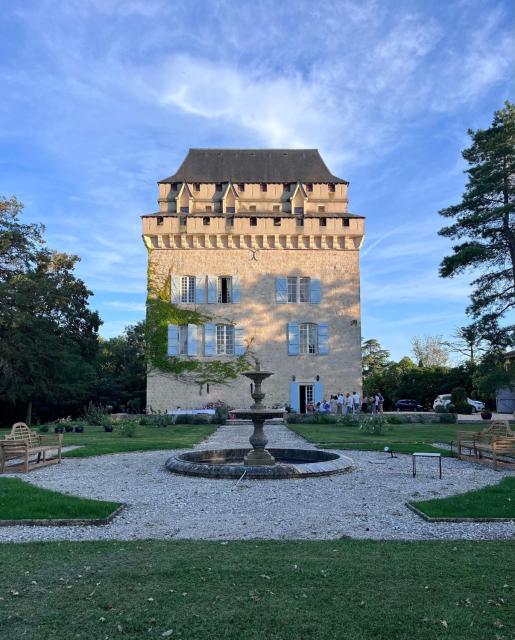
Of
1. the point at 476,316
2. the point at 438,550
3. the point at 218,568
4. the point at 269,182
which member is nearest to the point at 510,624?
the point at 438,550

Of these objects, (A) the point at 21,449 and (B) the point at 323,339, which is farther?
(B) the point at 323,339

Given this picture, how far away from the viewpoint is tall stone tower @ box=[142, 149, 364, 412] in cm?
3095

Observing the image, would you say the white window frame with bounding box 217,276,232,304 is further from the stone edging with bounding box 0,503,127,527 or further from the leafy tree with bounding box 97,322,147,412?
the stone edging with bounding box 0,503,127,527

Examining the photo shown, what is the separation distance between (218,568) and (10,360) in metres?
27.4

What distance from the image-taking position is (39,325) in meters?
29.7

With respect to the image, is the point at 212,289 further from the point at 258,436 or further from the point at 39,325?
the point at 258,436

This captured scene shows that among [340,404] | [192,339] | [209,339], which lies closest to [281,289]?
[209,339]

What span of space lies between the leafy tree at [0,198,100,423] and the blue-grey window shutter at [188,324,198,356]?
626 centimetres

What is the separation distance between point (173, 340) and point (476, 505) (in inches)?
992

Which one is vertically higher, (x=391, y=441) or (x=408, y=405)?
(x=408, y=405)

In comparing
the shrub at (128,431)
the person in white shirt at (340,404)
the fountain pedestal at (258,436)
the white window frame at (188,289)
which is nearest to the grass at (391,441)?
the fountain pedestal at (258,436)

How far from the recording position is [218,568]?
4371 millimetres

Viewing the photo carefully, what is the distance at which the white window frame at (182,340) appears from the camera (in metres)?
31.1

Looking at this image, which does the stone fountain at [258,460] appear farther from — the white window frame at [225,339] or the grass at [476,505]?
the white window frame at [225,339]
